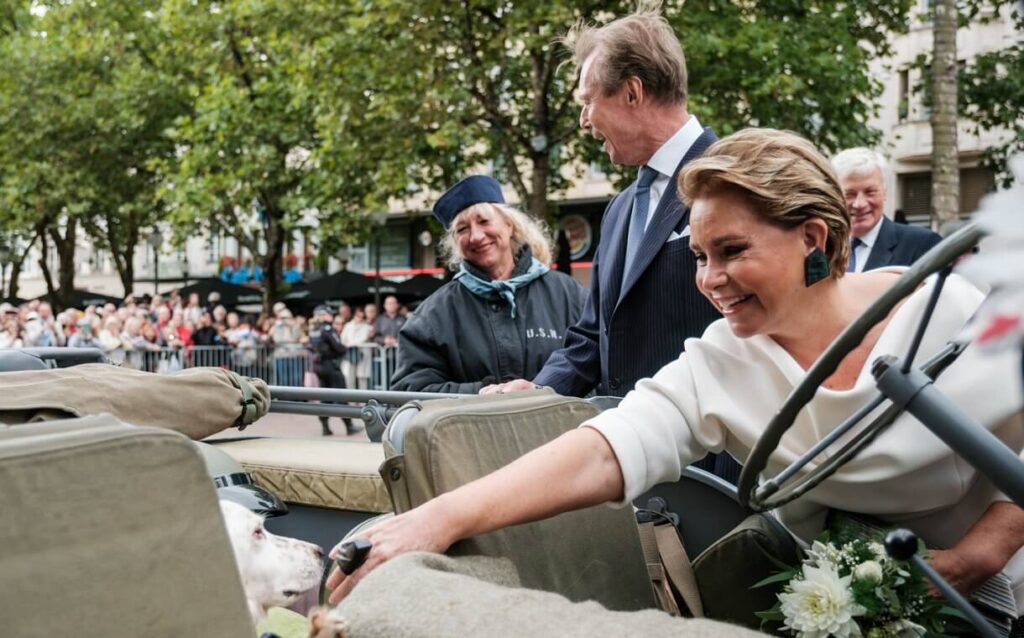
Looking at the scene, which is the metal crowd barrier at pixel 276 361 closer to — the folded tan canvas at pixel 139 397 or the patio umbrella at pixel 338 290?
the patio umbrella at pixel 338 290

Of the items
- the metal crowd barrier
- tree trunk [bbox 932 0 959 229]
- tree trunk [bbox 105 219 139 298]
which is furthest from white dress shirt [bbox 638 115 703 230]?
tree trunk [bbox 105 219 139 298]

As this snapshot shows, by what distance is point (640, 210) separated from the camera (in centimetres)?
347

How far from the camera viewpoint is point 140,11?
1104 inches

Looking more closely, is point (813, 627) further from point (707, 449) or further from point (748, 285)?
point (748, 285)

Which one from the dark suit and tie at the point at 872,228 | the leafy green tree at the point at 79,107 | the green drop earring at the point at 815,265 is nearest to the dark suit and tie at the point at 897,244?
the dark suit and tie at the point at 872,228

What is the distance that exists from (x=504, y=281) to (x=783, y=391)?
8.31 feet

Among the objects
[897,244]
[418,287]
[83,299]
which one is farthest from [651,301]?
[83,299]

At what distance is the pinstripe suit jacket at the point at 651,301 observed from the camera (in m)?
3.27

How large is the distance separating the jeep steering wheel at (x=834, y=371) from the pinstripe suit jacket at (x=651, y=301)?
149 centimetres

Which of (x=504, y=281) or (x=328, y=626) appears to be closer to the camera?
(x=328, y=626)

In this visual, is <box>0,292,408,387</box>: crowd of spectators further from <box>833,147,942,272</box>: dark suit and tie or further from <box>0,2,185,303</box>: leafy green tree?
<box>833,147,942,272</box>: dark suit and tie

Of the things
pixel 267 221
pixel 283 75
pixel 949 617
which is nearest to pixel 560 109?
pixel 283 75

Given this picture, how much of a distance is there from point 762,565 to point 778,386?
12.7 inches

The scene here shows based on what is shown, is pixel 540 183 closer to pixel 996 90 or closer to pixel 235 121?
pixel 996 90
